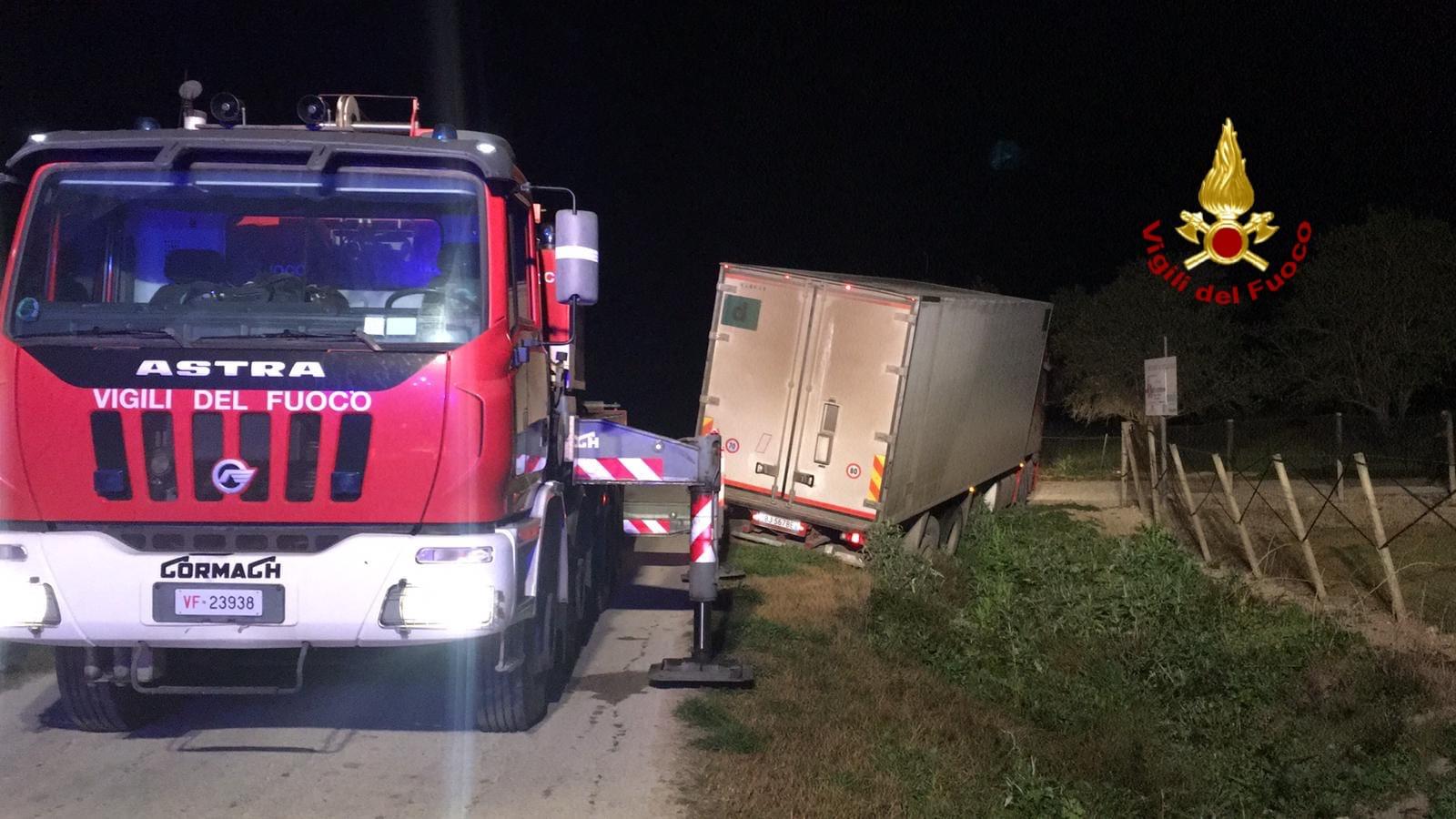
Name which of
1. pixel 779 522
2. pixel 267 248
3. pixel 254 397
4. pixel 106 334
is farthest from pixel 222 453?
pixel 779 522

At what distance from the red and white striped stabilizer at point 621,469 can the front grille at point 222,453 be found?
2212 mm

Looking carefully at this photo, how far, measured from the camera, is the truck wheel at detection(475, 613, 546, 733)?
710 centimetres

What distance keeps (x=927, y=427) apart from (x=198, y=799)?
9.25m

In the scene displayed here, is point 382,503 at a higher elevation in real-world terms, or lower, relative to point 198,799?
higher

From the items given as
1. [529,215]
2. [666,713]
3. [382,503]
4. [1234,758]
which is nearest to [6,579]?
[382,503]

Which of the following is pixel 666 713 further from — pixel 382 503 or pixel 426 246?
pixel 426 246

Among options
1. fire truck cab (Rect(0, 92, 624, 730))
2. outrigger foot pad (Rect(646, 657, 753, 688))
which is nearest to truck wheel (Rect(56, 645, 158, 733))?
fire truck cab (Rect(0, 92, 624, 730))

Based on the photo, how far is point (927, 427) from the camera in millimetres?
13930

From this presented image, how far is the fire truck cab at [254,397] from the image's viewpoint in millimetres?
5848

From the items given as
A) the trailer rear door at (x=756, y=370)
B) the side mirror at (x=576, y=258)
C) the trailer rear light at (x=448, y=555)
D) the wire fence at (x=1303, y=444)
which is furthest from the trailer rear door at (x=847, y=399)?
the wire fence at (x=1303, y=444)

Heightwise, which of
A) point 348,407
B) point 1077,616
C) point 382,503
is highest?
point 348,407

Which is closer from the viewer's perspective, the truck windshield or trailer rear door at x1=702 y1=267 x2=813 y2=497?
the truck windshield

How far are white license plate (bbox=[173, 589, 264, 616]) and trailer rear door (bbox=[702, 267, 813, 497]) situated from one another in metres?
7.81

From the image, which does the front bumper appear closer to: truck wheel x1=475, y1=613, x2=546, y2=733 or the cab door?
the cab door
